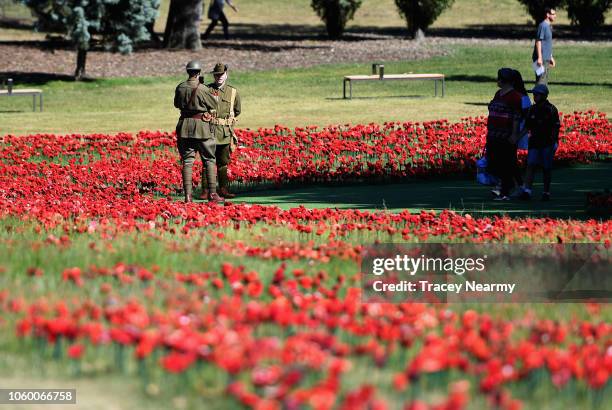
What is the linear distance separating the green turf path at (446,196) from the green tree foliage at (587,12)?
3522 centimetres

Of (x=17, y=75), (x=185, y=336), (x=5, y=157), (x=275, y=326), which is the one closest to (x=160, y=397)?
(x=185, y=336)

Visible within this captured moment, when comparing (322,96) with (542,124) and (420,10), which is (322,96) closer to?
(420,10)

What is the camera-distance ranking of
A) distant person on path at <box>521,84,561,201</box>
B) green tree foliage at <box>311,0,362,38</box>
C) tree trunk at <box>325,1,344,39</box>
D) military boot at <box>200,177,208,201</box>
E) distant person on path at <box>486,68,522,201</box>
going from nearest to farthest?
distant person on path at <box>486,68,522,201</box> → distant person on path at <box>521,84,561,201</box> → military boot at <box>200,177,208,201</box> → green tree foliage at <box>311,0,362,38</box> → tree trunk at <box>325,1,344,39</box>

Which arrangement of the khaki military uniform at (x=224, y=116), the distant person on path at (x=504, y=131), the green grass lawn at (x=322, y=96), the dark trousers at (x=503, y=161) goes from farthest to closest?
the green grass lawn at (x=322, y=96) < the khaki military uniform at (x=224, y=116) < the dark trousers at (x=503, y=161) < the distant person on path at (x=504, y=131)

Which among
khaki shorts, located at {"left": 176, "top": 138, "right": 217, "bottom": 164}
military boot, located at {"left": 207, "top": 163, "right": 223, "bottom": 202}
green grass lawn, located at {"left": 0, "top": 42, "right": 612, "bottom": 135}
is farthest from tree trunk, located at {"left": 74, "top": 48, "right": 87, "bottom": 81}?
khaki shorts, located at {"left": 176, "top": 138, "right": 217, "bottom": 164}

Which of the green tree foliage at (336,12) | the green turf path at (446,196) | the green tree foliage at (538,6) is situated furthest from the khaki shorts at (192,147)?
the green tree foliage at (538,6)

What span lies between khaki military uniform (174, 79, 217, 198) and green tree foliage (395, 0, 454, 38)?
35.2 m

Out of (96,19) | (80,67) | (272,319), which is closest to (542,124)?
(272,319)

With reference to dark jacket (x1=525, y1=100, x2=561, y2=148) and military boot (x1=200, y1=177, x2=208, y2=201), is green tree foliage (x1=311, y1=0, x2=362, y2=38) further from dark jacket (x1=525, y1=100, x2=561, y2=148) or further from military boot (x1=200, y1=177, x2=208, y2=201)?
dark jacket (x1=525, y1=100, x2=561, y2=148)

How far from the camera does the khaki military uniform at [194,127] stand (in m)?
15.0

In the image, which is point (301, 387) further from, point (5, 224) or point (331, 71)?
point (331, 71)

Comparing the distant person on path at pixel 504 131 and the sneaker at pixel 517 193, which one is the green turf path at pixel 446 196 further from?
the distant person on path at pixel 504 131

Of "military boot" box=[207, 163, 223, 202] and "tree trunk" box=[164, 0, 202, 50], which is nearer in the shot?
"military boot" box=[207, 163, 223, 202]

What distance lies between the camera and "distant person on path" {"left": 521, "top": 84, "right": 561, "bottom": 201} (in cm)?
1498
